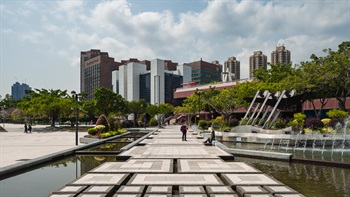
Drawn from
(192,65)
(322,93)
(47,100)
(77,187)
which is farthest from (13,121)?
(77,187)

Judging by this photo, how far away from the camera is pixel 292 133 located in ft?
83.1

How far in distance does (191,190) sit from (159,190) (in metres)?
0.97

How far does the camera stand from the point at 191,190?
8.52 meters

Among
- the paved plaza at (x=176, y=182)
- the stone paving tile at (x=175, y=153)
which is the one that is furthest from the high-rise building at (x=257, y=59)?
the paved plaza at (x=176, y=182)

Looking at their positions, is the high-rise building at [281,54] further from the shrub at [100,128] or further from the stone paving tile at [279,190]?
the stone paving tile at [279,190]

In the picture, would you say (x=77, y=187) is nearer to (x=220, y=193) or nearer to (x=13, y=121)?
(x=220, y=193)

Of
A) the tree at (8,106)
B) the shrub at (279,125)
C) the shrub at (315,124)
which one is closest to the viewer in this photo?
the shrub at (315,124)

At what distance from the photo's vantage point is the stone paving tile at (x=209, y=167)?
37.1ft

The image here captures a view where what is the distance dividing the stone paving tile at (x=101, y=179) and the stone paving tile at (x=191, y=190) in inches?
86.9

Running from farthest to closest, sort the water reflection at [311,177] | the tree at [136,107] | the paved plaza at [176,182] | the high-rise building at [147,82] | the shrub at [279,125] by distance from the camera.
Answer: the high-rise building at [147,82] → the tree at [136,107] → the shrub at [279,125] → the water reflection at [311,177] → the paved plaza at [176,182]

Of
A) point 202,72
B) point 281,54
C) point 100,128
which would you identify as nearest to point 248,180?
point 100,128

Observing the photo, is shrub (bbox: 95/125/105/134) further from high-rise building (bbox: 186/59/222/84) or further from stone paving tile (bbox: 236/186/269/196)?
high-rise building (bbox: 186/59/222/84)

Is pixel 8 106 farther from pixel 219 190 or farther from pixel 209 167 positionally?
pixel 219 190

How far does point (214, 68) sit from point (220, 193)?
433ft
